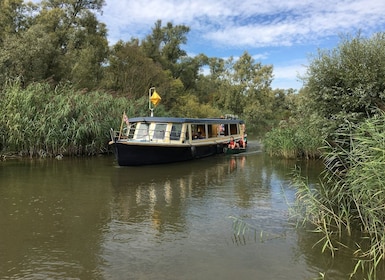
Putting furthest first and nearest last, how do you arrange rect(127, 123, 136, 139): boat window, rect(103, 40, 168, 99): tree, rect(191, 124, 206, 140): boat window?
rect(103, 40, 168, 99): tree < rect(191, 124, 206, 140): boat window < rect(127, 123, 136, 139): boat window

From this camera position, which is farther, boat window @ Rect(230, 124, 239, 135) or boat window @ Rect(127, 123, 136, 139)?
boat window @ Rect(230, 124, 239, 135)

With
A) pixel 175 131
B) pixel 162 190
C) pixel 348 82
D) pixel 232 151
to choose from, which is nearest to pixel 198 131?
pixel 175 131

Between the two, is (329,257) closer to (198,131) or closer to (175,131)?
(175,131)

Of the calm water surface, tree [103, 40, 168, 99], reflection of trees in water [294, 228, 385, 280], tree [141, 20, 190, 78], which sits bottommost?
reflection of trees in water [294, 228, 385, 280]

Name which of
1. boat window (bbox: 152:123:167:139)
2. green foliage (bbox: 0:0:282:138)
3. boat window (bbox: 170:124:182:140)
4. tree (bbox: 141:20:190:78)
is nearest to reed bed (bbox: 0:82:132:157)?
green foliage (bbox: 0:0:282:138)

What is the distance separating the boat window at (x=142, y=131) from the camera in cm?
1521

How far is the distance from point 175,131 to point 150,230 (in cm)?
904

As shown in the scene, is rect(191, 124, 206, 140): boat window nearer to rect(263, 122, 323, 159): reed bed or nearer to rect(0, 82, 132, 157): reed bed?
rect(263, 122, 323, 159): reed bed

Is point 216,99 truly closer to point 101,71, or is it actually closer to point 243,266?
point 101,71

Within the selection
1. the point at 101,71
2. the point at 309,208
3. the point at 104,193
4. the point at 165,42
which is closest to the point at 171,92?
the point at 101,71

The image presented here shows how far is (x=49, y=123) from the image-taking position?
621 inches

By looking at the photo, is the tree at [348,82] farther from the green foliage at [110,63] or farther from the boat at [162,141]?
the green foliage at [110,63]

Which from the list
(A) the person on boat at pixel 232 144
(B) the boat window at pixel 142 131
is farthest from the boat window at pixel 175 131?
(A) the person on boat at pixel 232 144

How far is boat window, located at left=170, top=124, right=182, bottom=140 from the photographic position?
15.4m
